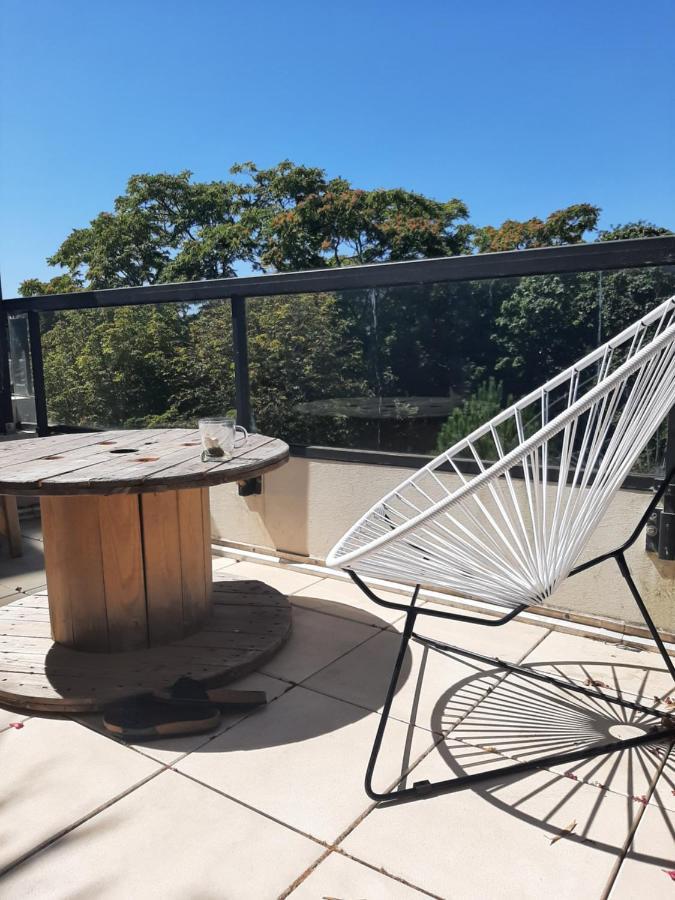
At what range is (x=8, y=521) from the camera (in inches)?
138

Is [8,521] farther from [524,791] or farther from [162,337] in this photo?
[524,791]

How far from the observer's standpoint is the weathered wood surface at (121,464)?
183 cm

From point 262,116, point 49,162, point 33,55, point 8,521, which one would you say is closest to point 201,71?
point 262,116

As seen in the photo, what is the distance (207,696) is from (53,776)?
45 centimetres

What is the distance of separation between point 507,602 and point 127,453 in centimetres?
145

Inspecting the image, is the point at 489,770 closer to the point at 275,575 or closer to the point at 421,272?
the point at 275,575

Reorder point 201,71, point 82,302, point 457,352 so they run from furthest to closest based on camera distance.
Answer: point 201,71 → point 82,302 → point 457,352

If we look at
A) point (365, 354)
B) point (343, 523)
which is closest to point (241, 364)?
point (365, 354)

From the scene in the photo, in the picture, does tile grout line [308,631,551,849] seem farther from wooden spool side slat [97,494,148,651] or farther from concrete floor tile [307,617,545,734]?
wooden spool side slat [97,494,148,651]

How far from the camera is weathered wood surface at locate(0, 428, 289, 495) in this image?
1.83m

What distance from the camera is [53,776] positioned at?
1659 mm

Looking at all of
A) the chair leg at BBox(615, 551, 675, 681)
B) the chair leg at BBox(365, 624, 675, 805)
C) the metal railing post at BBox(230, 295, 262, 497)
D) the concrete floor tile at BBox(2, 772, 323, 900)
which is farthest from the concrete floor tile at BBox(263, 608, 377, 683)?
the chair leg at BBox(615, 551, 675, 681)

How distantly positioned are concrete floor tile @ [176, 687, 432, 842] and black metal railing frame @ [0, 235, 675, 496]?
129 cm

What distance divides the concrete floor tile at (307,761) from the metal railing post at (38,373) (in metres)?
3.31
